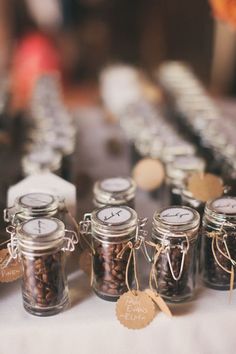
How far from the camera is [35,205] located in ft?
3.10

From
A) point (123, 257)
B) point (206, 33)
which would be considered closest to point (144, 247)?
point (123, 257)

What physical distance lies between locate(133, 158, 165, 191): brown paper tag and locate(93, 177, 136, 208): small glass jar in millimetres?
144

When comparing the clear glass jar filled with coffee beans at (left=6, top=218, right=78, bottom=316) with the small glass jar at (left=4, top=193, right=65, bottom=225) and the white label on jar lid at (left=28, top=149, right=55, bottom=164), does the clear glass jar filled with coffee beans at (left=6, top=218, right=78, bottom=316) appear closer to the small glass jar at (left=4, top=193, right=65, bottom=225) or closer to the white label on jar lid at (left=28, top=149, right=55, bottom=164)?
the small glass jar at (left=4, top=193, right=65, bottom=225)

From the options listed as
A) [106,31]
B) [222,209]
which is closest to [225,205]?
[222,209]

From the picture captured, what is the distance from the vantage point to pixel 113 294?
2.97ft

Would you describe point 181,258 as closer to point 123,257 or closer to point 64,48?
point 123,257

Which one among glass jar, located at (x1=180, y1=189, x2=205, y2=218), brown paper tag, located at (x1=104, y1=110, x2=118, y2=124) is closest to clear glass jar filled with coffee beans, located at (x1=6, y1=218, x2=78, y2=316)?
glass jar, located at (x1=180, y1=189, x2=205, y2=218)

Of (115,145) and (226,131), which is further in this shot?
(115,145)

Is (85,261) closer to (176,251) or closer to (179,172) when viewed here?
(176,251)

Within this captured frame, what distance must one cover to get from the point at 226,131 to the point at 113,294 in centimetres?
62

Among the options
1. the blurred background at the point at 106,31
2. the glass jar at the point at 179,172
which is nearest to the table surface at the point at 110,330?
the glass jar at the point at 179,172

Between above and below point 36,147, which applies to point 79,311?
below

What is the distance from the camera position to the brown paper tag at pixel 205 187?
39.6 inches

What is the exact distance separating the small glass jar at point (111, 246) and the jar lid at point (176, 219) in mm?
36
